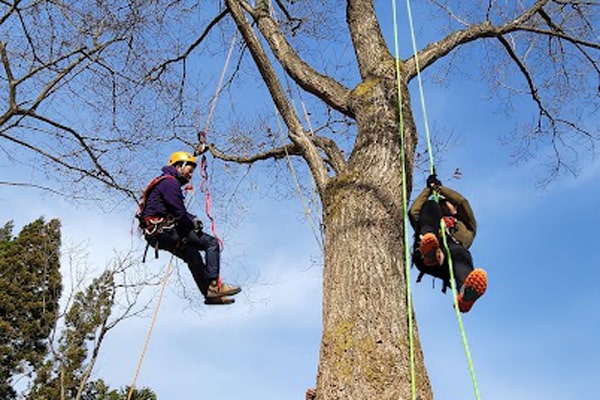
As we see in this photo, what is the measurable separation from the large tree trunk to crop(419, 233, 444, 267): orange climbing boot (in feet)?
0.65

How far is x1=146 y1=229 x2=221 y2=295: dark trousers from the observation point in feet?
15.2

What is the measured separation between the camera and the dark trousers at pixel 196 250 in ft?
15.2

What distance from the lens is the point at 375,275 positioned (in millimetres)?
3174

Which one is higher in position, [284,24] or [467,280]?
[284,24]

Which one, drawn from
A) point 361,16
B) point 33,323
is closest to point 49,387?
point 33,323

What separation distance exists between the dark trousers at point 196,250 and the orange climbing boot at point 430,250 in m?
1.73

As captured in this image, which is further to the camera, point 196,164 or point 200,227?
point 196,164

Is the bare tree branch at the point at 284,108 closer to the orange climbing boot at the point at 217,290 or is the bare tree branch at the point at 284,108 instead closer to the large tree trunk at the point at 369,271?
the large tree trunk at the point at 369,271

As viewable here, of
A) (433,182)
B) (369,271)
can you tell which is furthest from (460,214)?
(369,271)

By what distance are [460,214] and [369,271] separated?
118cm

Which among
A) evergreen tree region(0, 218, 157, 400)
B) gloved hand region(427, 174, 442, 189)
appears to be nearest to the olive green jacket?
gloved hand region(427, 174, 442, 189)

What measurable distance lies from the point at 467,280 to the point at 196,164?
8.23 ft

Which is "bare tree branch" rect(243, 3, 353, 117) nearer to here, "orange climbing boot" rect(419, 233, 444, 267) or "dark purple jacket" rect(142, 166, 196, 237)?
"orange climbing boot" rect(419, 233, 444, 267)

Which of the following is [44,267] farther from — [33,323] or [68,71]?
[68,71]
